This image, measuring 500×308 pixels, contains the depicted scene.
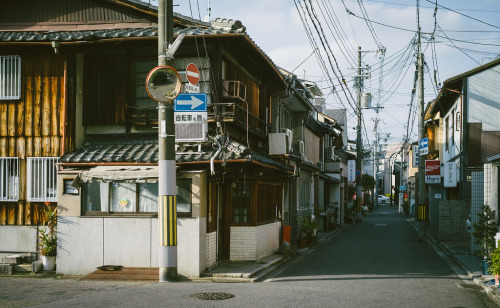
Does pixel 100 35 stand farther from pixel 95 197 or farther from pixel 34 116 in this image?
pixel 95 197

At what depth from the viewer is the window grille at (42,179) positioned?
48.4 ft

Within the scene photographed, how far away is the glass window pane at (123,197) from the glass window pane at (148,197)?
224 millimetres

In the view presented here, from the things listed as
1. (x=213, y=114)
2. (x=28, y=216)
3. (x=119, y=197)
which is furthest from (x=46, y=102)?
(x=213, y=114)

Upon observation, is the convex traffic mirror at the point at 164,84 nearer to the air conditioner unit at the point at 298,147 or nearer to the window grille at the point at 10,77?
the window grille at the point at 10,77

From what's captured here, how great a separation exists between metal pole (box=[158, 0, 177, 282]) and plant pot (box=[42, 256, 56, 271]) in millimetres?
3904

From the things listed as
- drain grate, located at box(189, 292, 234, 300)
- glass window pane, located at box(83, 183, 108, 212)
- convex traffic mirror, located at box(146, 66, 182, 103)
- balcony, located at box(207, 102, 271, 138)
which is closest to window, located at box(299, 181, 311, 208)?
balcony, located at box(207, 102, 271, 138)

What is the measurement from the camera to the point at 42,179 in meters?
14.8

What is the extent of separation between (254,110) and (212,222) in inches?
217

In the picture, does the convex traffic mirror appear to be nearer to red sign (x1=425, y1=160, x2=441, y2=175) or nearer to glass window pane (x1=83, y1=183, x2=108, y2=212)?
glass window pane (x1=83, y1=183, x2=108, y2=212)

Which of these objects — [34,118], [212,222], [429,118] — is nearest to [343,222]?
[429,118]

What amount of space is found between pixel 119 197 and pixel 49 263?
2649mm

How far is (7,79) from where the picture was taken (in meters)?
15.1

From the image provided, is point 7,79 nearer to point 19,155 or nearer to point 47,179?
point 19,155

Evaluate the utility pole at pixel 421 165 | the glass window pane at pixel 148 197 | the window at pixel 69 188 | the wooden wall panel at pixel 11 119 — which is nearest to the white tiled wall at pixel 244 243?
the glass window pane at pixel 148 197
